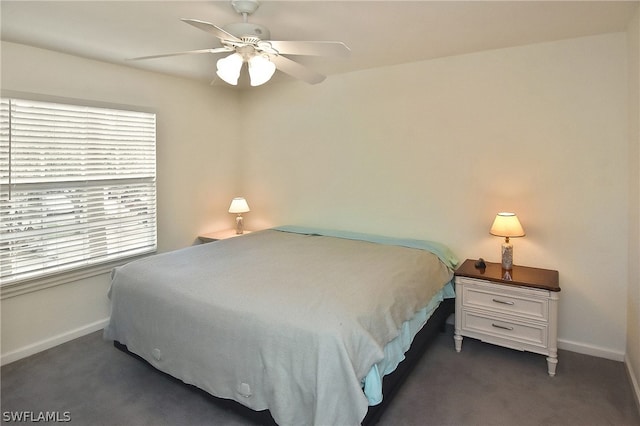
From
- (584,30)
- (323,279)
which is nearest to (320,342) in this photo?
(323,279)

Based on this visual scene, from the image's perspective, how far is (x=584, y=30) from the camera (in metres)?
2.42

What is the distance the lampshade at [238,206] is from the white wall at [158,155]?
0.70 feet

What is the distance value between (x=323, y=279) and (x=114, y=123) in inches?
94.4

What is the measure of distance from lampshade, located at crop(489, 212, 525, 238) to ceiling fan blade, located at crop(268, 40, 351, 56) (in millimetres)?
1670

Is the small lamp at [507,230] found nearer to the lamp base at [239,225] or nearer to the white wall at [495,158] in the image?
the white wall at [495,158]

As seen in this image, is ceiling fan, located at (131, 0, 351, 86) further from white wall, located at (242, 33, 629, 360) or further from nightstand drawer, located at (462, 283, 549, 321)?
nightstand drawer, located at (462, 283, 549, 321)

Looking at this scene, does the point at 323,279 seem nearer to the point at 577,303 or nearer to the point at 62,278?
the point at 577,303

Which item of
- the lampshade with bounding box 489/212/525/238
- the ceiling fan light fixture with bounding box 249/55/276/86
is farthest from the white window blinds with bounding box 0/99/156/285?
the lampshade with bounding box 489/212/525/238

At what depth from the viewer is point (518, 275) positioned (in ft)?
8.57

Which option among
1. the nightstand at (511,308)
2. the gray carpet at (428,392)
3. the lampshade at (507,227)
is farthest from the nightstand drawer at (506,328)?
the lampshade at (507,227)

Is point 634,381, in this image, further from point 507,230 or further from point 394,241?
point 394,241

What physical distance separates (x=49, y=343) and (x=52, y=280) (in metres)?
0.49
